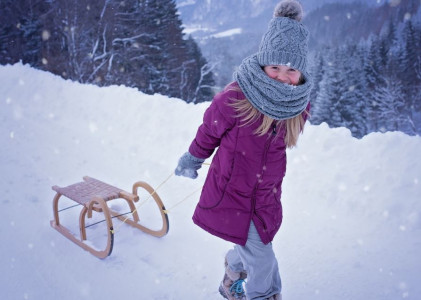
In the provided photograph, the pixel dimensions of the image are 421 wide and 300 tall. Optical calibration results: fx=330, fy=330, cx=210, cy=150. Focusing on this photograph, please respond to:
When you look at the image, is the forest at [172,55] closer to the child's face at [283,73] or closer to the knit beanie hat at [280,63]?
the knit beanie hat at [280,63]

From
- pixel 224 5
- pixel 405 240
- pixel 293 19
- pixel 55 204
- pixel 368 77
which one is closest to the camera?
pixel 293 19

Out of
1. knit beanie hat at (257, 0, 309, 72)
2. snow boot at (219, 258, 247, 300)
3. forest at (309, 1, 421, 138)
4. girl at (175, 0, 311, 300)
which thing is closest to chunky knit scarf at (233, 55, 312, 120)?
girl at (175, 0, 311, 300)

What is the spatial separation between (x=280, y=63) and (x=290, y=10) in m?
0.41

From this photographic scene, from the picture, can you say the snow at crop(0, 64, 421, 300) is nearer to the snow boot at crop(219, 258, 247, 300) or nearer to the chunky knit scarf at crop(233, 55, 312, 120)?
the snow boot at crop(219, 258, 247, 300)

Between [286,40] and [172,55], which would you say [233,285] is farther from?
[172,55]

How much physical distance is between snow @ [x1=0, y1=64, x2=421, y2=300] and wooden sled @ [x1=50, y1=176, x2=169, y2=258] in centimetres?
9

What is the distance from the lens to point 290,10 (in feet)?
7.36

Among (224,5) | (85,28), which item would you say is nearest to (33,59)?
(85,28)

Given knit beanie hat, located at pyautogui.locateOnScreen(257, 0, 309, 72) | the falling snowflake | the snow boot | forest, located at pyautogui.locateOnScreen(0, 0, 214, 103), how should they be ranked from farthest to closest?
forest, located at pyautogui.locateOnScreen(0, 0, 214, 103), the falling snowflake, the snow boot, knit beanie hat, located at pyautogui.locateOnScreen(257, 0, 309, 72)

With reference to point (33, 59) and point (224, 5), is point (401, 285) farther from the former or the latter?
point (224, 5)

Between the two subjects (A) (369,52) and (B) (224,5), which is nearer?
(A) (369,52)

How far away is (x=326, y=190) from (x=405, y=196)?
0.94 metres

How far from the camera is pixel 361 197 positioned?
432 centimetres

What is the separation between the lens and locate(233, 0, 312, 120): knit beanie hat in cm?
215
